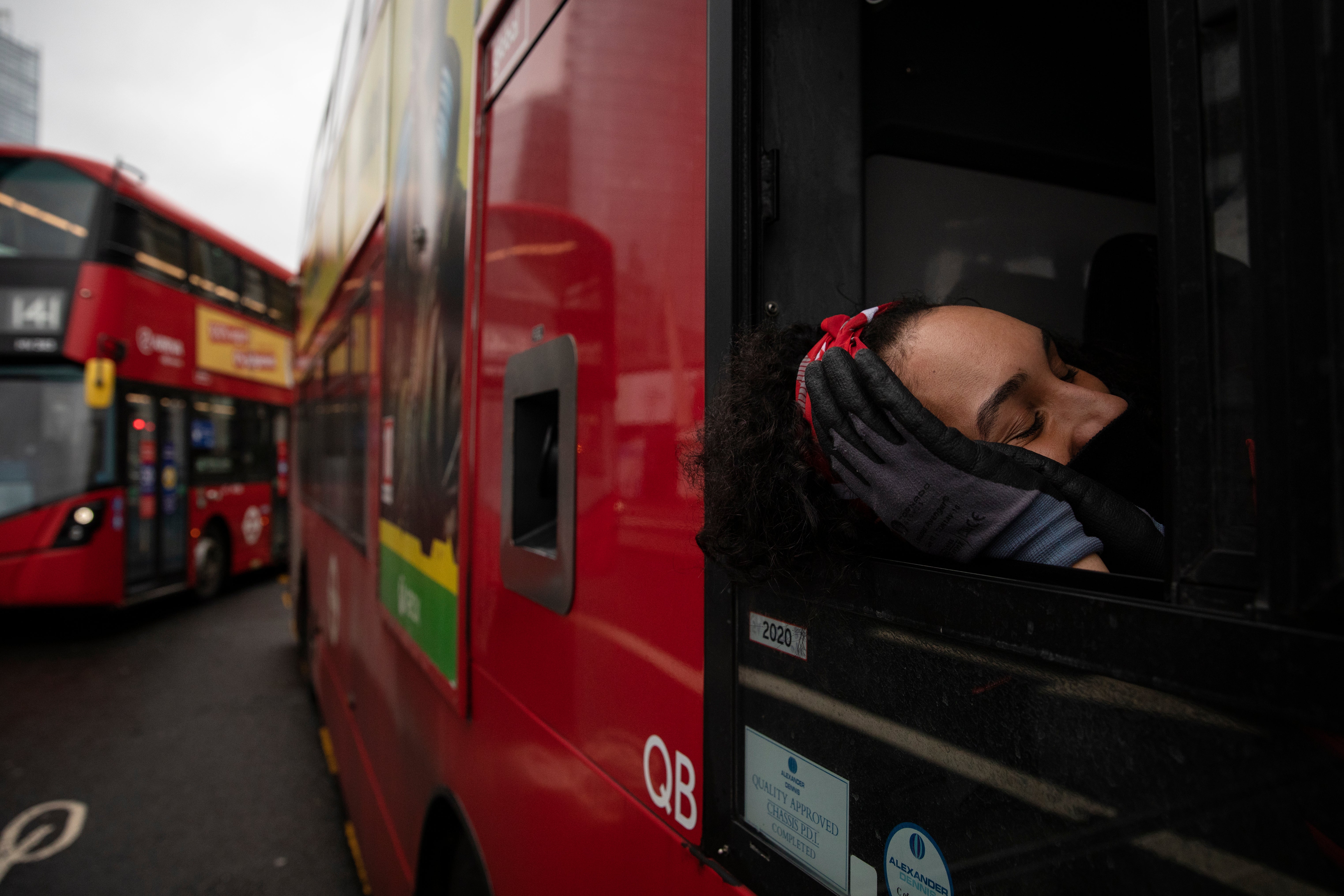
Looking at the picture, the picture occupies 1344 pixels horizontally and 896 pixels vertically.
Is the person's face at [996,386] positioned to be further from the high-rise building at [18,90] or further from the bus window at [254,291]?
the high-rise building at [18,90]

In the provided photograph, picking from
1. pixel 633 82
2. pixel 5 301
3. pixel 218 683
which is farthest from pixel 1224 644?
pixel 5 301

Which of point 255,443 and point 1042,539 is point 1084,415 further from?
point 255,443

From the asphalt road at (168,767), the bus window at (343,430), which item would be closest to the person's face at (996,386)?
the bus window at (343,430)

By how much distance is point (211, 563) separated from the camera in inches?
368

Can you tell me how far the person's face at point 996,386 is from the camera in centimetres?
87

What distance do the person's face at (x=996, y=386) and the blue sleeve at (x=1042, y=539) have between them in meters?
0.15

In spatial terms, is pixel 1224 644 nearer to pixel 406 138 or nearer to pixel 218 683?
pixel 406 138

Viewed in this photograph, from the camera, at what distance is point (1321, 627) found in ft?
1.39

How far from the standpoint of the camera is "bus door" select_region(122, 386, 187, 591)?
786 centimetres

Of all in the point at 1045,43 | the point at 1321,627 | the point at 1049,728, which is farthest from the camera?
the point at 1045,43

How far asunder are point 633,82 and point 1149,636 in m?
1.09

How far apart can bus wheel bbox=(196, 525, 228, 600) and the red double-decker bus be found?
25.9ft

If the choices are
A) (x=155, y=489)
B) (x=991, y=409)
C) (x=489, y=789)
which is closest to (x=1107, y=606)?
(x=991, y=409)

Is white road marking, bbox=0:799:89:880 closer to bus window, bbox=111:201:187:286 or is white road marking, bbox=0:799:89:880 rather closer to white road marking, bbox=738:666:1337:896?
white road marking, bbox=738:666:1337:896
